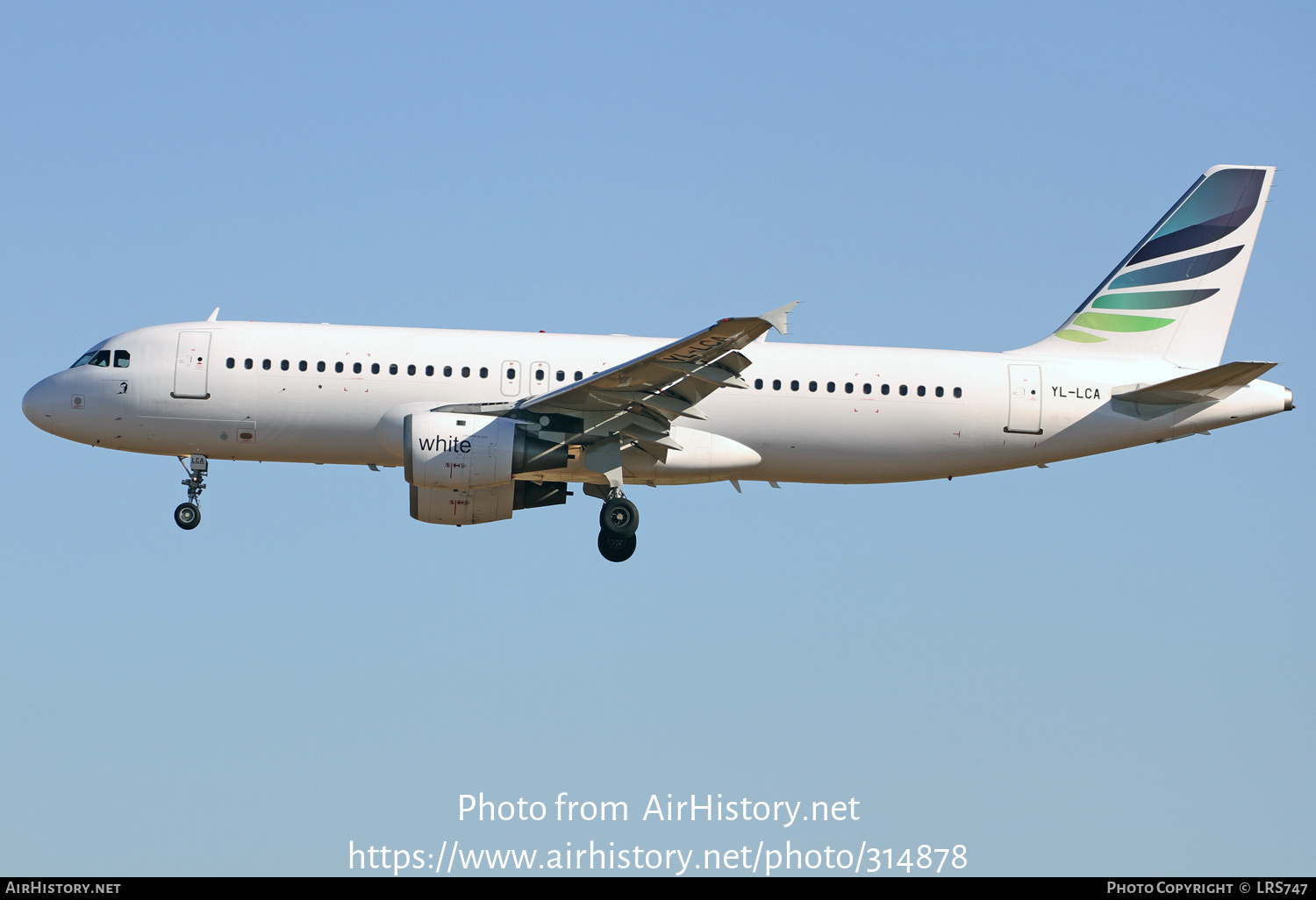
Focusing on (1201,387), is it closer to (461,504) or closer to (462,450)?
(462,450)

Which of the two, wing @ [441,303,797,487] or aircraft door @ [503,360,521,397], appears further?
aircraft door @ [503,360,521,397]

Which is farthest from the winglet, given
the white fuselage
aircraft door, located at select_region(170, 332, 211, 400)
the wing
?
aircraft door, located at select_region(170, 332, 211, 400)

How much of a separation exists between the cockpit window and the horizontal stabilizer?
21191 millimetres

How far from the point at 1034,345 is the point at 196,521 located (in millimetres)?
18631

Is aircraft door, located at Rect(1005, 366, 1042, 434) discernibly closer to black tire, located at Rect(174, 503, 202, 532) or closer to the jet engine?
the jet engine

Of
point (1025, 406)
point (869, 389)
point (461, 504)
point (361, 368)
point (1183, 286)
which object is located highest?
point (1183, 286)

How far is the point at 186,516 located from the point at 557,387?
832 centimetres

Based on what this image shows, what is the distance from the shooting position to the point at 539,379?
29.3 metres

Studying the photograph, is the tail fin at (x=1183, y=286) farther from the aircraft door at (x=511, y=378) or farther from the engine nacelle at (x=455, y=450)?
the engine nacelle at (x=455, y=450)

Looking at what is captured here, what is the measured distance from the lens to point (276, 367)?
29.1 m

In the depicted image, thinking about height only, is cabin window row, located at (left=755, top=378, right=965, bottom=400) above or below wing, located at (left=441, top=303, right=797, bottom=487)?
above

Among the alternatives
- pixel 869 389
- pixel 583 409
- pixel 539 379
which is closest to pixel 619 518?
pixel 583 409

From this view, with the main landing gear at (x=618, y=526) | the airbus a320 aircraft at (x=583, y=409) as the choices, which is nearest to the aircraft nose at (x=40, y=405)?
the airbus a320 aircraft at (x=583, y=409)

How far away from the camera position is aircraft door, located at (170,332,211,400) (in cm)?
2917
